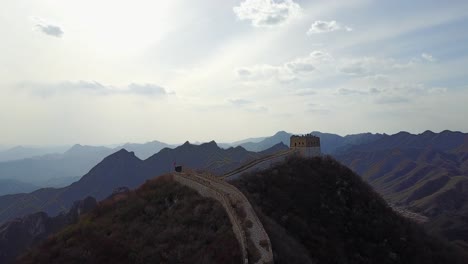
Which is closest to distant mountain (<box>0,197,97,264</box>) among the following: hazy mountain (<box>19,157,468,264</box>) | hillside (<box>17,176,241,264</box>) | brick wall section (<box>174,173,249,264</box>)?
brick wall section (<box>174,173,249,264</box>)

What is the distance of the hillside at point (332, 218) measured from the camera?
3909cm

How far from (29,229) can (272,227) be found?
112 m

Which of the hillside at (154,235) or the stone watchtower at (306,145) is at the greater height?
the stone watchtower at (306,145)

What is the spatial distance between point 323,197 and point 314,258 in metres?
14.0

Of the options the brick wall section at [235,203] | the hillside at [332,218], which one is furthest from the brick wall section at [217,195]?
the hillside at [332,218]

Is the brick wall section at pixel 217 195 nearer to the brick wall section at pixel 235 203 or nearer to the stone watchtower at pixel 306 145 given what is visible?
the brick wall section at pixel 235 203

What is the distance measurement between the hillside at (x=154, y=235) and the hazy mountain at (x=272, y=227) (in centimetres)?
9

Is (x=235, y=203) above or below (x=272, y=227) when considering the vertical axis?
above

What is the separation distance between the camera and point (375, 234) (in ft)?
150

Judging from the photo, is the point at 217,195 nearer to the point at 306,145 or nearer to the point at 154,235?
the point at 154,235

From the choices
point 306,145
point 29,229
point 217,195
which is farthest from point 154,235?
point 29,229

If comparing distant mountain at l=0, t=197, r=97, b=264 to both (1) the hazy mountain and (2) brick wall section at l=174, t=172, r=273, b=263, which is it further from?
(1) the hazy mountain

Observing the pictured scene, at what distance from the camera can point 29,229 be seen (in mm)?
121938

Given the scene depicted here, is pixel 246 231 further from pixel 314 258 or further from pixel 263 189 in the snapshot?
pixel 263 189
